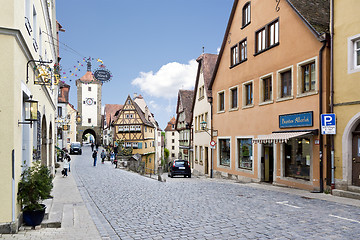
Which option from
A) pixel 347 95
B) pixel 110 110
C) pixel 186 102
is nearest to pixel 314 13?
pixel 347 95

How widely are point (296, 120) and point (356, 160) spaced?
368cm

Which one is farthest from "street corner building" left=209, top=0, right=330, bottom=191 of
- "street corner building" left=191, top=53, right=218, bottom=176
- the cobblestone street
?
"street corner building" left=191, top=53, right=218, bottom=176

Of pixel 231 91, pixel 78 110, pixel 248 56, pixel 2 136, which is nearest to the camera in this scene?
pixel 2 136

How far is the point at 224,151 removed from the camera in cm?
2361

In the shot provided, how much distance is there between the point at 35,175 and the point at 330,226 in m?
6.77

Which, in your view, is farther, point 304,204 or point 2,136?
point 304,204

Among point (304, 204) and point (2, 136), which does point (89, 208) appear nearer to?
point (2, 136)

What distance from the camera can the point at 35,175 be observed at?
735cm

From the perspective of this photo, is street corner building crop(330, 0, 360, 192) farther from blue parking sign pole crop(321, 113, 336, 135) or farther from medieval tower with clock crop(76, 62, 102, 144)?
medieval tower with clock crop(76, 62, 102, 144)

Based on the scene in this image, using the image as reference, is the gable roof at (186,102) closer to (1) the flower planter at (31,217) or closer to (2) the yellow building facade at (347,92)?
(2) the yellow building facade at (347,92)

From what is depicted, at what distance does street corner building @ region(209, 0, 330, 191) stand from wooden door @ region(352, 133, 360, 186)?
1280mm

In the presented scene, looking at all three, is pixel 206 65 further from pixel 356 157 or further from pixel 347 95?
pixel 356 157

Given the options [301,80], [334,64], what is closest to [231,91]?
[301,80]

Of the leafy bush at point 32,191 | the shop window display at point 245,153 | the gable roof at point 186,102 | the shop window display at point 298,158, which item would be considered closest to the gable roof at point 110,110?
the gable roof at point 186,102
